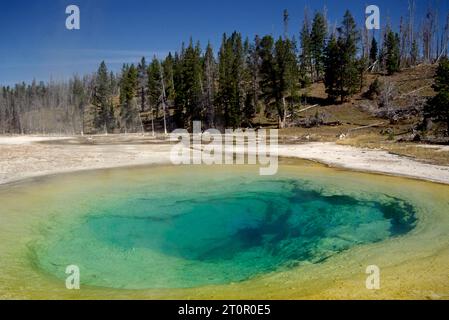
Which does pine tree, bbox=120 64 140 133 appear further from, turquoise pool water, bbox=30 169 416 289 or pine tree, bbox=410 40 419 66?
turquoise pool water, bbox=30 169 416 289

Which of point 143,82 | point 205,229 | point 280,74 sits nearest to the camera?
point 205,229

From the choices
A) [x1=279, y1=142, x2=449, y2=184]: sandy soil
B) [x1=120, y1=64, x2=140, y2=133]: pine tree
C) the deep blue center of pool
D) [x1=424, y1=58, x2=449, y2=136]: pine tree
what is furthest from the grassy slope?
[x1=120, y1=64, x2=140, y2=133]: pine tree

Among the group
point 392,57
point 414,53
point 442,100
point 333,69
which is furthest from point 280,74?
point 414,53

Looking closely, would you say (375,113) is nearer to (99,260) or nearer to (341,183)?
(341,183)

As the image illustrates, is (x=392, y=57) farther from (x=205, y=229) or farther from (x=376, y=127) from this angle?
(x=205, y=229)

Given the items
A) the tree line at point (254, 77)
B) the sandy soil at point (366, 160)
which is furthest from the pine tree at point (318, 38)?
the sandy soil at point (366, 160)

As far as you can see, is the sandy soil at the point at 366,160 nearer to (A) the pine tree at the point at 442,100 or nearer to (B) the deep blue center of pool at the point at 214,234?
(B) the deep blue center of pool at the point at 214,234

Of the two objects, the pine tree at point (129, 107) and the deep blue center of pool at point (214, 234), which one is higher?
the pine tree at point (129, 107)
